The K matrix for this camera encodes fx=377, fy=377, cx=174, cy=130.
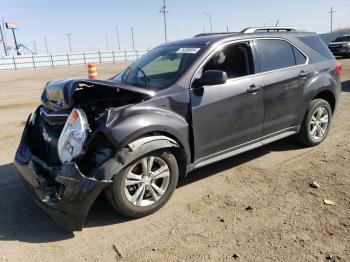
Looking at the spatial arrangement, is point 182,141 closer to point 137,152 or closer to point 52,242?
point 137,152

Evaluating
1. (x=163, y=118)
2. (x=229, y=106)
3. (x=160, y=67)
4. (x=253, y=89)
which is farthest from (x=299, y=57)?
(x=163, y=118)

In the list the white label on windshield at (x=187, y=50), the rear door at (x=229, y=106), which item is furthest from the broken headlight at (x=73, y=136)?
the white label on windshield at (x=187, y=50)

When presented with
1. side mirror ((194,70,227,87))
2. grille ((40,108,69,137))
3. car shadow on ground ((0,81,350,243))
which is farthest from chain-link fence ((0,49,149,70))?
side mirror ((194,70,227,87))

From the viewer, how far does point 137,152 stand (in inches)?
145

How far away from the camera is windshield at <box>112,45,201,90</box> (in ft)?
14.5

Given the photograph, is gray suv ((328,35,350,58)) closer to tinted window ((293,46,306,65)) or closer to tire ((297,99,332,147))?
tire ((297,99,332,147))

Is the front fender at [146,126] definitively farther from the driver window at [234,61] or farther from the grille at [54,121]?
the driver window at [234,61]

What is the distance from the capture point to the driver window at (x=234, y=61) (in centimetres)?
463

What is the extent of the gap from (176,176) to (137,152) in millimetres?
652

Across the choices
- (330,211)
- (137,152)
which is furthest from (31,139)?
(330,211)

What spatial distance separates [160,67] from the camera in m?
4.87

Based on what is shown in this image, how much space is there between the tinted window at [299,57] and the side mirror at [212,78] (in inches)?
69.1

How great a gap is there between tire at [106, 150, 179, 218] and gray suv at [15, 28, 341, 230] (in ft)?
0.04

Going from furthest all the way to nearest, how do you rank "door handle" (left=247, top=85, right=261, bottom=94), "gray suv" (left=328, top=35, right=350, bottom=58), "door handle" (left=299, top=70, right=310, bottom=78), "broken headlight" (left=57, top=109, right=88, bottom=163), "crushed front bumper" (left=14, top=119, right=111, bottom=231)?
1. "gray suv" (left=328, top=35, right=350, bottom=58)
2. "door handle" (left=299, top=70, right=310, bottom=78)
3. "door handle" (left=247, top=85, right=261, bottom=94)
4. "broken headlight" (left=57, top=109, right=88, bottom=163)
5. "crushed front bumper" (left=14, top=119, right=111, bottom=231)
